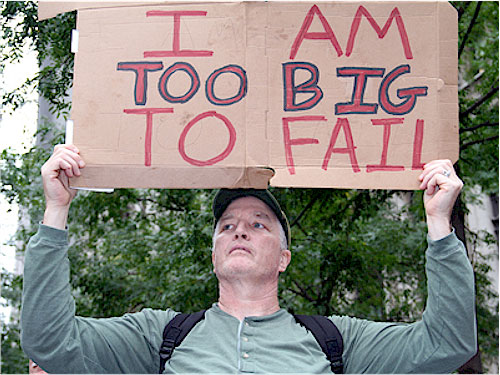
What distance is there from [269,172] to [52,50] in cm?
328

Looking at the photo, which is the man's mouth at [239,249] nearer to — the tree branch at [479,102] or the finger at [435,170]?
the finger at [435,170]

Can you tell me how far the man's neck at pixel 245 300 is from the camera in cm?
258

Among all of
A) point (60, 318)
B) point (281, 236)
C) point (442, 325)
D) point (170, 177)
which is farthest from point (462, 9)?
point (60, 318)

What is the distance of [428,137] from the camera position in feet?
7.39

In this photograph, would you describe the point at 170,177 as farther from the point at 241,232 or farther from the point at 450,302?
the point at 450,302

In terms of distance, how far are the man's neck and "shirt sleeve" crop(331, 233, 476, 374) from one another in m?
0.52

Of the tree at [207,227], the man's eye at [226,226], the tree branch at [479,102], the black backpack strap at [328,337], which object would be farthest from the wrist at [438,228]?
the tree branch at [479,102]

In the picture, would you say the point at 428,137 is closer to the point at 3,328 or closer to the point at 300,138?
the point at 300,138

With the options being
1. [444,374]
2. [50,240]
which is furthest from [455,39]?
[50,240]

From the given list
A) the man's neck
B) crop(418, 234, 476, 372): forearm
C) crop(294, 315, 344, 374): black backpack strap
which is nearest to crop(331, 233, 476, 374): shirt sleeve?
crop(418, 234, 476, 372): forearm

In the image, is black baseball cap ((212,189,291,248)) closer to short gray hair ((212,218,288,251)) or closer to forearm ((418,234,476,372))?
short gray hair ((212,218,288,251))

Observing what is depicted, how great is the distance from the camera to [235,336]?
7.95 ft

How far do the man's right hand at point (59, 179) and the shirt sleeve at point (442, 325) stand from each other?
130 centimetres

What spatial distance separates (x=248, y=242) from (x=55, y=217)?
2.60 ft
